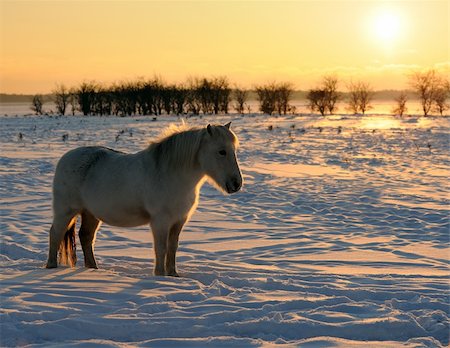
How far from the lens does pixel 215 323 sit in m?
3.54

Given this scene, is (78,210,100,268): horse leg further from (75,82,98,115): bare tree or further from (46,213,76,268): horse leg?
(75,82,98,115): bare tree

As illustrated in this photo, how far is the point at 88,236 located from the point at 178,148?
55.0 inches

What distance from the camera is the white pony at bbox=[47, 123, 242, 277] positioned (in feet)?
16.4

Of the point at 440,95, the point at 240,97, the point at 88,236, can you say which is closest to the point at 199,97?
the point at 240,97

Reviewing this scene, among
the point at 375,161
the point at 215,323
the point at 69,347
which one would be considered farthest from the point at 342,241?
the point at 375,161

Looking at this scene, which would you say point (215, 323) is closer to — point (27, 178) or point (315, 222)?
point (315, 222)

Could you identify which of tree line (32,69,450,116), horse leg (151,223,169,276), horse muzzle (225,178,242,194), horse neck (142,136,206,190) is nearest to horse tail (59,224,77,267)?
horse leg (151,223,169,276)

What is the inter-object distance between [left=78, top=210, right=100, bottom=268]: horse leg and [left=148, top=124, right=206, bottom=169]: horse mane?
1.03 m

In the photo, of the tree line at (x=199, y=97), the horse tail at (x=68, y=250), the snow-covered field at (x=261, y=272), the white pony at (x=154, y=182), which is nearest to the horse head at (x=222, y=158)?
the white pony at (x=154, y=182)

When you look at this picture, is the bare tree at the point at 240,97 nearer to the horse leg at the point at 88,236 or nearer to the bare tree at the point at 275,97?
the bare tree at the point at 275,97

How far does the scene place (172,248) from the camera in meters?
5.23

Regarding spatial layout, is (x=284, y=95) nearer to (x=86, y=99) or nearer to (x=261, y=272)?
(x=86, y=99)

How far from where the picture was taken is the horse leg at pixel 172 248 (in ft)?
16.9

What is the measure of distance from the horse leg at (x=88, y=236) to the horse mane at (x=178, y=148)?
1.03m
